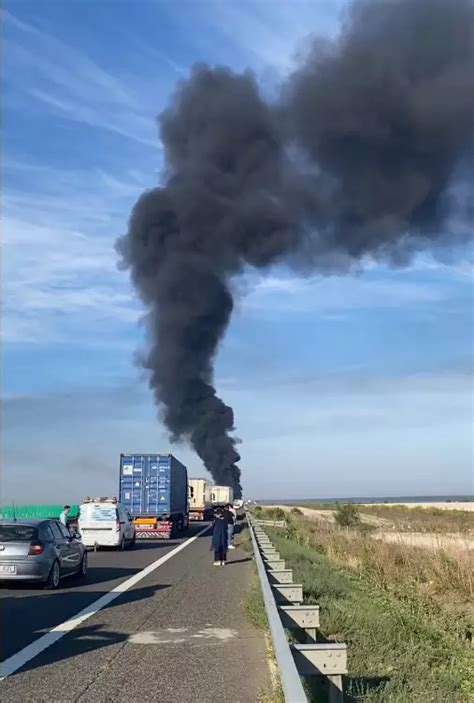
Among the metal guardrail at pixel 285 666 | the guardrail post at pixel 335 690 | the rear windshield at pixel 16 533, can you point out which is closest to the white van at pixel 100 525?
the rear windshield at pixel 16 533

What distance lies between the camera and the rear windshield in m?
13.1

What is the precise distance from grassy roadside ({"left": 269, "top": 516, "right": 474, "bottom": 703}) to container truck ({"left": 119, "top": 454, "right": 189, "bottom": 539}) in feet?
59.6

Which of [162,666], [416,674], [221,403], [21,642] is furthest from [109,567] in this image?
[221,403]

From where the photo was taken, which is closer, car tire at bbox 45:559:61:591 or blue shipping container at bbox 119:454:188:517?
car tire at bbox 45:559:61:591

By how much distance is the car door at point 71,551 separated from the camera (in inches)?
564

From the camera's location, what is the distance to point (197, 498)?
49812 mm

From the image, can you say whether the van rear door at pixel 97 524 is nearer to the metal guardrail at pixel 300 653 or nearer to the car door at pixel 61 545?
the car door at pixel 61 545

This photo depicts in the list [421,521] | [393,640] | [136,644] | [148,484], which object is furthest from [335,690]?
[421,521]

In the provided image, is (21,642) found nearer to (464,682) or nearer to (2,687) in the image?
(2,687)

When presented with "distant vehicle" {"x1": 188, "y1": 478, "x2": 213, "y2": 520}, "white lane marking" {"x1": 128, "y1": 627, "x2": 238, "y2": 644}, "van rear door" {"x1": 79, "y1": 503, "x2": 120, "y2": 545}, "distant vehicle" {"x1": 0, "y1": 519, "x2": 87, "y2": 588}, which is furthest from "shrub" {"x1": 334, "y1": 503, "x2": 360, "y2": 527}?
"white lane marking" {"x1": 128, "y1": 627, "x2": 238, "y2": 644}

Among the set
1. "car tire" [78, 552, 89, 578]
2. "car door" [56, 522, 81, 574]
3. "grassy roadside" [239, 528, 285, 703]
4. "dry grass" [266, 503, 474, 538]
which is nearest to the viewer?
"grassy roadside" [239, 528, 285, 703]

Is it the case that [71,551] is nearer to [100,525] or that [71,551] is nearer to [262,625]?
[262,625]

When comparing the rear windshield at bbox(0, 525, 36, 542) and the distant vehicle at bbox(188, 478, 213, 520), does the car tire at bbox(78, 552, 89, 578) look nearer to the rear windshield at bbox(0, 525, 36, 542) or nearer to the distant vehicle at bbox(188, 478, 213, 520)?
the rear windshield at bbox(0, 525, 36, 542)

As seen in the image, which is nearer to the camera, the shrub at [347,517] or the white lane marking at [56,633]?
the white lane marking at [56,633]
